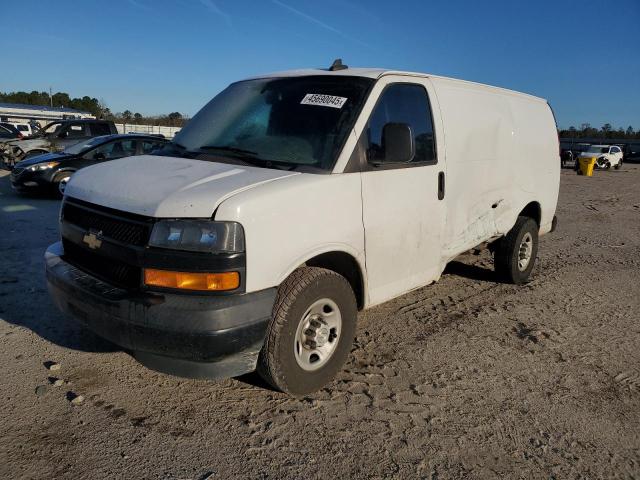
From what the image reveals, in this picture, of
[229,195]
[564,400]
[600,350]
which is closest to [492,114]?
[600,350]

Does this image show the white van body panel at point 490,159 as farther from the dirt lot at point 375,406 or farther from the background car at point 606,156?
the background car at point 606,156

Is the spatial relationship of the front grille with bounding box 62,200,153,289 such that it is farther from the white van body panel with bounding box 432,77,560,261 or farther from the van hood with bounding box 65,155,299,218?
the white van body panel with bounding box 432,77,560,261

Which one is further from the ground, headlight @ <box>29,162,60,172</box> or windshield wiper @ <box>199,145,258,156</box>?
windshield wiper @ <box>199,145,258,156</box>

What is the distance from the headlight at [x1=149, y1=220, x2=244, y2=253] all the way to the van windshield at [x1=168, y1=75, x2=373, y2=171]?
0.80 m

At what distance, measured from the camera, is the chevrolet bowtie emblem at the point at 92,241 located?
3.01m

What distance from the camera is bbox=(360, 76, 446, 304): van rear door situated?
3459 mm

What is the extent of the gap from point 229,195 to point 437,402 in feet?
6.19

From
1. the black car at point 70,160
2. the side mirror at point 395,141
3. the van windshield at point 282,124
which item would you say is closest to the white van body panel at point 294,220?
the van windshield at point 282,124

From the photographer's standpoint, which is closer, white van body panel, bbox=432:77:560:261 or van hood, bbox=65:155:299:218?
van hood, bbox=65:155:299:218

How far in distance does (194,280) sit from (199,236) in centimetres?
24

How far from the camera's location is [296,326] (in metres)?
3.00

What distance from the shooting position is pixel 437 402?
3260 mm

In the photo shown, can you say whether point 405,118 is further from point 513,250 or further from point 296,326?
point 513,250

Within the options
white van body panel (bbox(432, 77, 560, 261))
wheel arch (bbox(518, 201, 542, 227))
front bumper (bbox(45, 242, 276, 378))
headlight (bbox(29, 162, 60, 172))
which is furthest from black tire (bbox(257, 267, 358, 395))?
headlight (bbox(29, 162, 60, 172))
